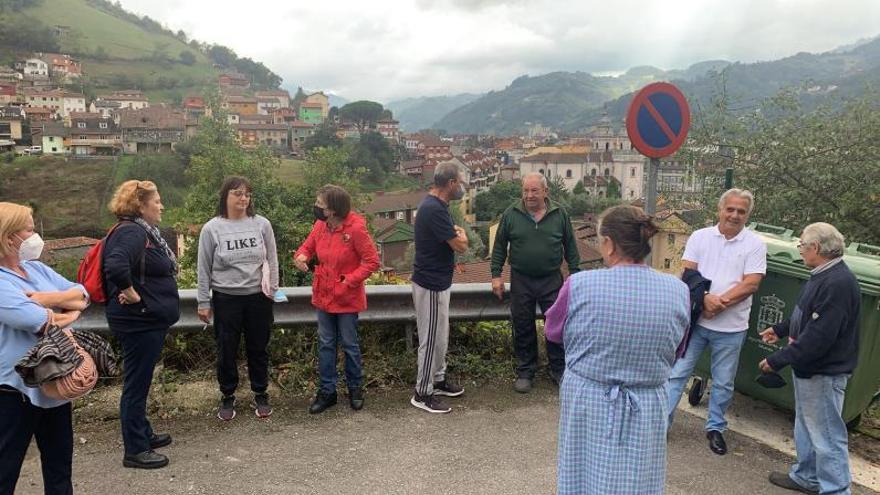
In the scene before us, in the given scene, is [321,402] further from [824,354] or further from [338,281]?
[824,354]

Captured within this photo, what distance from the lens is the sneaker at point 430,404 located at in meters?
4.11

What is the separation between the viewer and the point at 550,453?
11.8 ft

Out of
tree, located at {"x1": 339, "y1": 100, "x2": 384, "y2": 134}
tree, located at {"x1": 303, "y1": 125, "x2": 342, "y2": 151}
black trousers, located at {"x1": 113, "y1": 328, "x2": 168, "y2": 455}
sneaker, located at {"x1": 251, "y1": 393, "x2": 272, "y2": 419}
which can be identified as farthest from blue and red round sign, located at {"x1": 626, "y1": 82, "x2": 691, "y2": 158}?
tree, located at {"x1": 339, "y1": 100, "x2": 384, "y2": 134}

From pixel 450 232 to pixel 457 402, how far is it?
1.31 m

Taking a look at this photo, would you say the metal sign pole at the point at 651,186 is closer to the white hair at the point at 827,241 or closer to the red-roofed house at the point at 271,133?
the white hair at the point at 827,241

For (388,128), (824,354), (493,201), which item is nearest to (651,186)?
(824,354)

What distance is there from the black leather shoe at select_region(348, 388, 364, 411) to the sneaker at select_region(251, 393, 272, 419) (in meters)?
0.57

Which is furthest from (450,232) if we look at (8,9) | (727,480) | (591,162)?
(8,9)

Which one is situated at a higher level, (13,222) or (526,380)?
(13,222)

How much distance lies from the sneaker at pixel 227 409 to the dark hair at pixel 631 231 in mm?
3000

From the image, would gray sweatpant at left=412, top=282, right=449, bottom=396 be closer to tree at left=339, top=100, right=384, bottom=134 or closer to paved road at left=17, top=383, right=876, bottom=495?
paved road at left=17, top=383, right=876, bottom=495

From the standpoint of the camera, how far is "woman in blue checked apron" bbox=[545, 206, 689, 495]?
2.14 meters

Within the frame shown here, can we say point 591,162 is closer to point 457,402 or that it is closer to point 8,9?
point 457,402

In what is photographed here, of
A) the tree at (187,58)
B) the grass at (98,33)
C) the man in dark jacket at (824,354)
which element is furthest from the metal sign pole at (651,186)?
the tree at (187,58)
